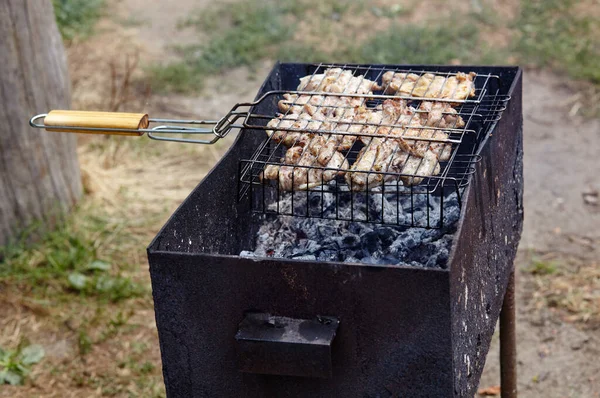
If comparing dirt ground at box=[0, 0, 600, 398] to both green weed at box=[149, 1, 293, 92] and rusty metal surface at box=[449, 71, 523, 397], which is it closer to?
green weed at box=[149, 1, 293, 92]

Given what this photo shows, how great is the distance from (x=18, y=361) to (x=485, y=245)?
8.85 feet

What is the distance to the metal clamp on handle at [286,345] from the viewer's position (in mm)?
2004

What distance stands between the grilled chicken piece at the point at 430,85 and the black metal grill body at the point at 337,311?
467mm

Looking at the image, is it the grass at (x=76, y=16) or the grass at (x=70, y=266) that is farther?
the grass at (x=76, y=16)

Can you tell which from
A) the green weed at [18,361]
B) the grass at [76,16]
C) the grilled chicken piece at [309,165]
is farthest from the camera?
the grass at [76,16]

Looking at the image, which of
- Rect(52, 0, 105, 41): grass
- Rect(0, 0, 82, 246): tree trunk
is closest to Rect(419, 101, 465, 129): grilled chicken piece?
Rect(0, 0, 82, 246): tree trunk

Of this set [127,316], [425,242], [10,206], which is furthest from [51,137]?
[425,242]

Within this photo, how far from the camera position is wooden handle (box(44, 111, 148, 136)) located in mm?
2410

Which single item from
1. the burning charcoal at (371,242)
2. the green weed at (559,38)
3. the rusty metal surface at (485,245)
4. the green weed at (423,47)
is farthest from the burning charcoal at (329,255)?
the green weed at (559,38)

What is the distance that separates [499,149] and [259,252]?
0.94 meters

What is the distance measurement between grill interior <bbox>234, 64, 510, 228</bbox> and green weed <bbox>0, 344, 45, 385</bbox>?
1796 millimetres

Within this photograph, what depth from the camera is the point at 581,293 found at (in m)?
4.43

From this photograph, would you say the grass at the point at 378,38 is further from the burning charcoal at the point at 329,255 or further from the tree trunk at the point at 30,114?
the burning charcoal at the point at 329,255

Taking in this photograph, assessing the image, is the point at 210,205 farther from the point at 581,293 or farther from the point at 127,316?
the point at 581,293
